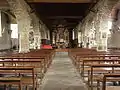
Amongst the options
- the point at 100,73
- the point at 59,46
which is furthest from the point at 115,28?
the point at 100,73

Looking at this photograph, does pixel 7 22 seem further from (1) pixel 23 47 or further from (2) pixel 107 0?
(2) pixel 107 0

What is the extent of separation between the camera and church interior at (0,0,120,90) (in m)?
7.93

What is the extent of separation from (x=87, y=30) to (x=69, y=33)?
17.9 meters

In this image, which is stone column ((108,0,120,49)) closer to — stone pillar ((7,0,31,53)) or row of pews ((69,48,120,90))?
stone pillar ((7,0,31,53))

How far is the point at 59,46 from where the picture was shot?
46062 millimetres

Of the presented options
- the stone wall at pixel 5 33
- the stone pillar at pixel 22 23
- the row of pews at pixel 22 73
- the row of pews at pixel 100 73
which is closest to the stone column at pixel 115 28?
the stone wall at pixel 5 33

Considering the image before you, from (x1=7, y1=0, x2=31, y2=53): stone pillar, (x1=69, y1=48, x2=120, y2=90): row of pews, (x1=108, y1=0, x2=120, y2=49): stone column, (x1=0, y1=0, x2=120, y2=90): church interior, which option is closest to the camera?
(x1=69, y1=48, x2=120, y2=90): row of pews

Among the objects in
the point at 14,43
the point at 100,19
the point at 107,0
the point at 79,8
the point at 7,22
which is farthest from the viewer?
the point at 14,43

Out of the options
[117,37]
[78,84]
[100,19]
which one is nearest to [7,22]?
[117,37]

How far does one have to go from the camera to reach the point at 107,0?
1777 centimetres

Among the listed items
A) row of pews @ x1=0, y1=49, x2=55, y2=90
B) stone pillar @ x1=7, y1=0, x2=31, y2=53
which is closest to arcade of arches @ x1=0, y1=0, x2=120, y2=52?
stone pillar @ x1=7, y1=0, x2=31, y2=53

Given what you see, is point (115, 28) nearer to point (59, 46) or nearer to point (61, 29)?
point (59, 46)

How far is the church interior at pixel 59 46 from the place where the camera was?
7934 mm

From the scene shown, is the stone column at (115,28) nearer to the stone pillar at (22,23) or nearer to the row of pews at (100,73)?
the stone pillar at (22,23)
